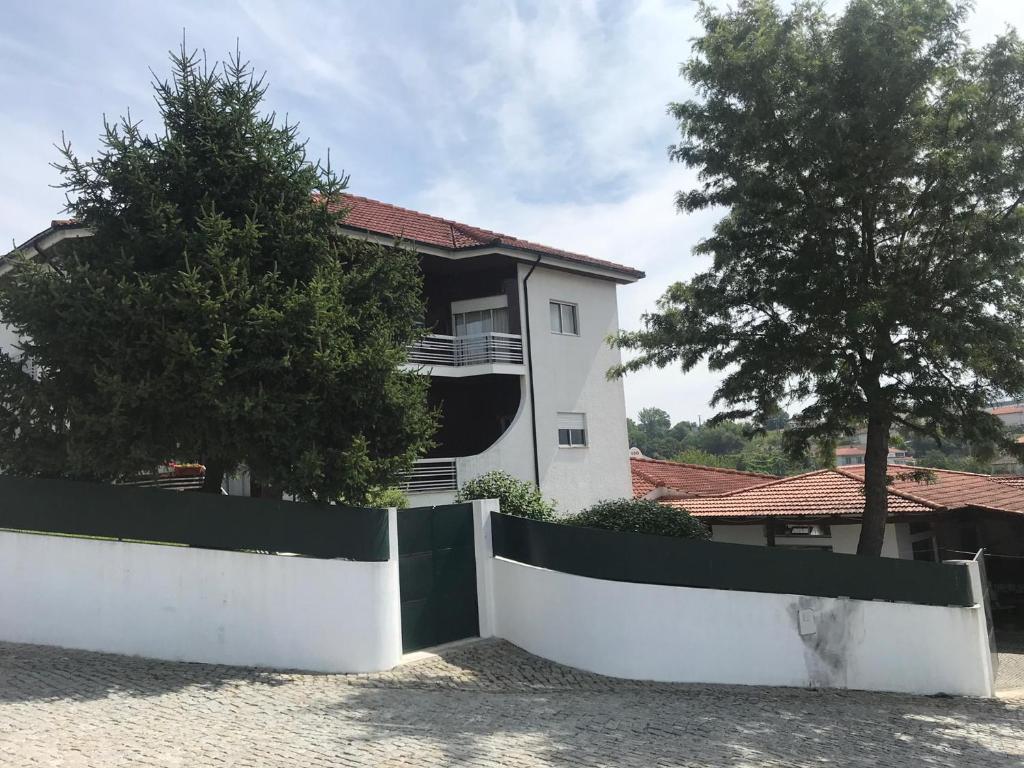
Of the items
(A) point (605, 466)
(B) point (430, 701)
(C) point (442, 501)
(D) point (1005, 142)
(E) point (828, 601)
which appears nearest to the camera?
(B) point (430, 701)

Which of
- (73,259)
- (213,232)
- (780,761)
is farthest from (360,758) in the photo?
(73,259)

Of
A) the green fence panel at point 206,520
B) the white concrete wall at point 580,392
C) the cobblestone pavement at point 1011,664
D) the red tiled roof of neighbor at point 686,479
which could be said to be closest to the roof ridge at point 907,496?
the cobblestone pavement at point 1011,664

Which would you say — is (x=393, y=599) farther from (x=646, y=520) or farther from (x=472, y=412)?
(x=472, y=412)

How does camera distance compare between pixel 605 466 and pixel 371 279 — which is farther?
pixel 605 466

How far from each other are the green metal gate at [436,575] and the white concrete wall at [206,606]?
977 millimetres

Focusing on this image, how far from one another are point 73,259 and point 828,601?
34.8 feet

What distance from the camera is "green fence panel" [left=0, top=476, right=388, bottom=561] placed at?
31.2 feet

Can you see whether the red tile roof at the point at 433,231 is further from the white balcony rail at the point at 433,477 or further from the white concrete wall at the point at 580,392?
the white balcony rail at the point at 433,477

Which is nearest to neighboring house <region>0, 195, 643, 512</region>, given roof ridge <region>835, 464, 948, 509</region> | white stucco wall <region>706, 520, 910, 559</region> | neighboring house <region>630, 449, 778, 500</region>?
white stucco wall <region>706, 520, 910, 559</region>

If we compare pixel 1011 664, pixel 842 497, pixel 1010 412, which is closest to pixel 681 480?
pixel 842 497

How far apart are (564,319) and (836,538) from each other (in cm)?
857

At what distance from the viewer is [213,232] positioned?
963 cm

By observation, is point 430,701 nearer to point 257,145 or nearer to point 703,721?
point 703,721

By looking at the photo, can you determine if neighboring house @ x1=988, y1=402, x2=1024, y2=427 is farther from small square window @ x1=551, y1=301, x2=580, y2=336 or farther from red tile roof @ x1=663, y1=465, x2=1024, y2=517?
small square window @ x1=551, y1=301, x2=580, y2=336
